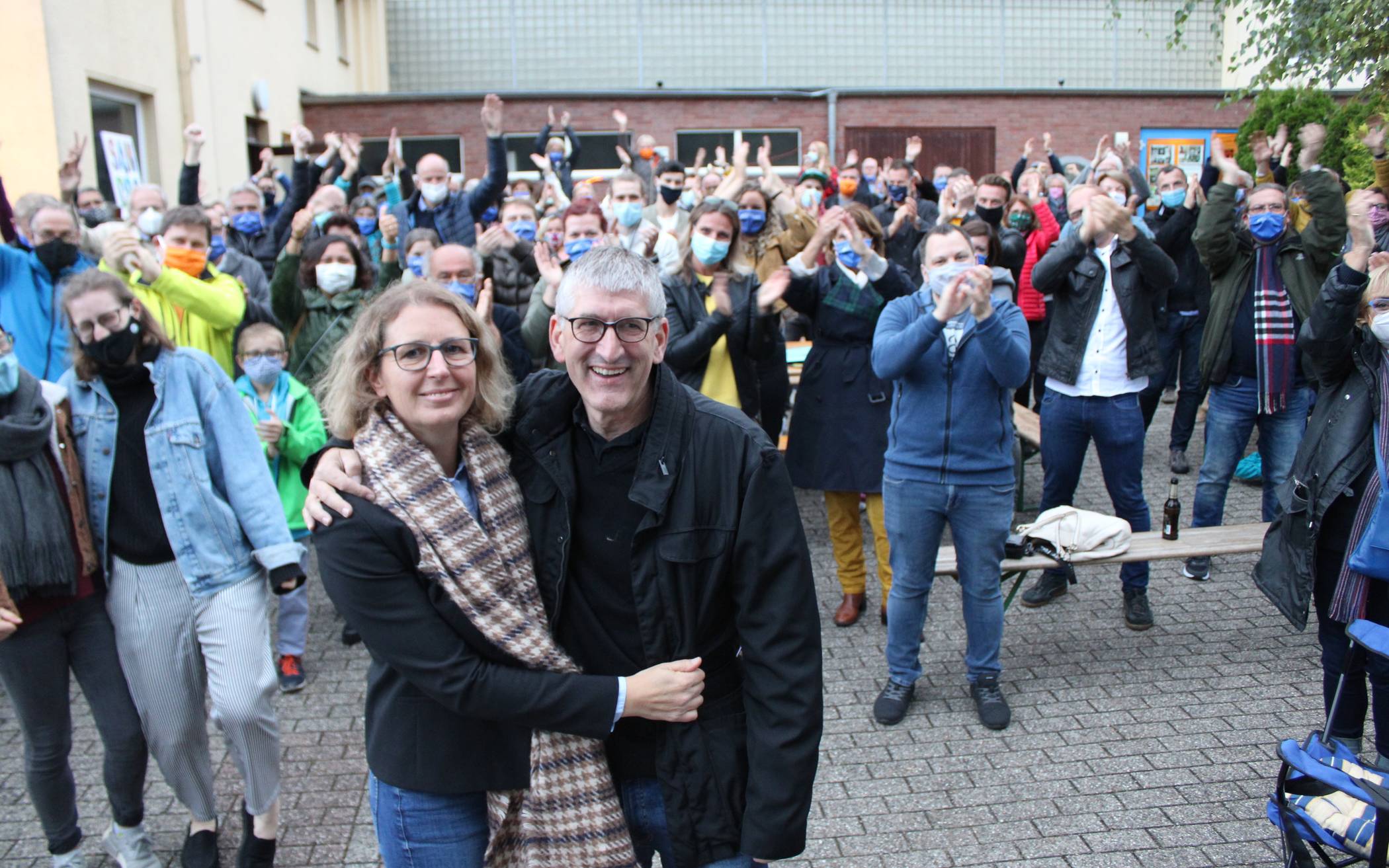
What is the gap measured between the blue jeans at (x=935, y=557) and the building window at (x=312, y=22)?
19492 millimetres

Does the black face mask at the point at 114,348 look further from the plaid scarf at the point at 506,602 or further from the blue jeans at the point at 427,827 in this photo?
the blue jeans at the point at 427,827

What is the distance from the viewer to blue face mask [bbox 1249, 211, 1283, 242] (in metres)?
5.59

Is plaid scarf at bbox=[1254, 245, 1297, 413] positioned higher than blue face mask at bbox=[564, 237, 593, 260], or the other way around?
blue face mask at bbox=[564, 237, 593, 260]

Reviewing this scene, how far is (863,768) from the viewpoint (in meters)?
4.18

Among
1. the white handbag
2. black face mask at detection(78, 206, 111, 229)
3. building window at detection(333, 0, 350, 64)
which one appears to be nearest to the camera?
the white handbag

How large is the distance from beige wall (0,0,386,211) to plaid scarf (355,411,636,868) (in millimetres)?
8482

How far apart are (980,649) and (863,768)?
30.4 inches

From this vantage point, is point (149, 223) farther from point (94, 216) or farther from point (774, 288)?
point (774, 288)

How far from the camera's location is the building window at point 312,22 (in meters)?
20.5

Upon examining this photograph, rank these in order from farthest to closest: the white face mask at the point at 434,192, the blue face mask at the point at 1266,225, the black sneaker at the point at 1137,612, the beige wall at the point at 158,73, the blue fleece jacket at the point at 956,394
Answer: the beige wall at the point at 158,73 → the white face mask at the point at 434,192 → the blue face mask at the point at 1266,225 → the black sneaker at the point at 1137,612 → the blue fleece jacket at the point at 956,394

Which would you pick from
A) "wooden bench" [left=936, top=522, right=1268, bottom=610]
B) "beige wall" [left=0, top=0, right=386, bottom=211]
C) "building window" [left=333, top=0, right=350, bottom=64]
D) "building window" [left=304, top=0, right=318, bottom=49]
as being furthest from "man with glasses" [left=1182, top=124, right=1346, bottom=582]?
"building window" [left=333, top=0, right=350, bottom=64]

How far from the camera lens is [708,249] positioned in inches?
203

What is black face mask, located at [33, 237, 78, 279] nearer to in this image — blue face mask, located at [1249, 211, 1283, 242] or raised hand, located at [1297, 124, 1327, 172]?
blue face mask, located at [1249, 211, 1283, 242]

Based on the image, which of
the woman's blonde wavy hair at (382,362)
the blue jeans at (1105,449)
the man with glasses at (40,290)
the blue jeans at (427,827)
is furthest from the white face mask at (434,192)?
the blue jeans at (427,827)
